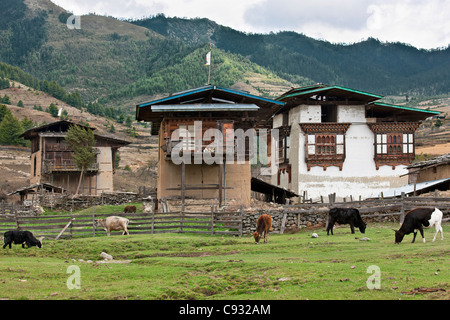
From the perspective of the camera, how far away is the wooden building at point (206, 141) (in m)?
39.6

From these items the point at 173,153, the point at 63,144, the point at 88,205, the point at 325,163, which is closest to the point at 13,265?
the point at 173,153

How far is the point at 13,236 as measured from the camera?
77.5 feet

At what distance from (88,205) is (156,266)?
3563 cm

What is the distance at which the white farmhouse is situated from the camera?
2132 inches

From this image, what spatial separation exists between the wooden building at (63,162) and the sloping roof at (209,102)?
72.9 feet

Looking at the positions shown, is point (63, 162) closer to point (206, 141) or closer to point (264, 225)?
point (206, 141)

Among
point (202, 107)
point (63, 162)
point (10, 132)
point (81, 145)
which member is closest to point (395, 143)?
point (202, 107)

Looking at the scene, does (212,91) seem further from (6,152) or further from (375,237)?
(6,152)

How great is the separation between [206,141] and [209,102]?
3187 millimetres

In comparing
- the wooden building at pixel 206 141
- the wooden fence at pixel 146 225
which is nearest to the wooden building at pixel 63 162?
the wooden building at pixel 206 141

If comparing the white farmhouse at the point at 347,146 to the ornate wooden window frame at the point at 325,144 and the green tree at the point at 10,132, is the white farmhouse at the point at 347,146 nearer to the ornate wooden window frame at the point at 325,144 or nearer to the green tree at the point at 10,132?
the ornate wooden window frame at the point at 325,144

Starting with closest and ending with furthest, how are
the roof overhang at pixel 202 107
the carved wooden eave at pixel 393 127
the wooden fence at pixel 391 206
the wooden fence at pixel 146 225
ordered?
the wooden fence at pixel 391 206 → the wooden fence at pixel 146 225 → the roof overhang at pixel 202 107 → the carved wooden eave at pixel 393 127

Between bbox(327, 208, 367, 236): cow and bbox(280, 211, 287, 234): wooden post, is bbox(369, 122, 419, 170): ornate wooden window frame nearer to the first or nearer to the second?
bbox(280, 211, 287, 234): wooden post

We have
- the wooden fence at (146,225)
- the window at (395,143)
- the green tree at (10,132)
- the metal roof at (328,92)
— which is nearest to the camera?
the wooden fence at (146,225)
